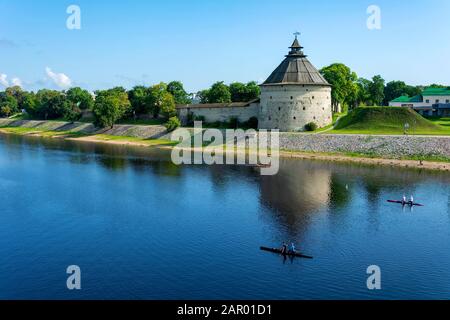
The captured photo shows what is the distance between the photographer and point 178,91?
4163 inches

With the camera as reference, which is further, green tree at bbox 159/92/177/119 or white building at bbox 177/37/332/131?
green tree at bbox 159/92/177/119

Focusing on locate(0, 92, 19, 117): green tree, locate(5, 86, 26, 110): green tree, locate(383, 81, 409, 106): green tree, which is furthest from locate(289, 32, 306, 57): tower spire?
locate(5, 86, 26, 110): green tree

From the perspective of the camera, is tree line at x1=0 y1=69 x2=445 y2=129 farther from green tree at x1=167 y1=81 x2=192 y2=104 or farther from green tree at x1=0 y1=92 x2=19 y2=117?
green tree at x1=0 y1=92 x2=19 y2=117

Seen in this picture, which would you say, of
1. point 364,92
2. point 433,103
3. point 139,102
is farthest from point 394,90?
point 139,102

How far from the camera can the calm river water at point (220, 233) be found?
21.8m

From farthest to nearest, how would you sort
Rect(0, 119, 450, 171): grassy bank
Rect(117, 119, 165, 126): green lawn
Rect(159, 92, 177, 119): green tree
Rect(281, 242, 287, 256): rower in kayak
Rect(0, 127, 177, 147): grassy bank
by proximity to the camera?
Rect(117, 119, 165, 126): green lawn → Rect(159, 92, 177, 119): green tree → Rect(0, 127, 177, 147): grassy bank → Rect(0, 119, 450, 171): grassy bank → Rect(281, 242, 287, 256): rower in kayak

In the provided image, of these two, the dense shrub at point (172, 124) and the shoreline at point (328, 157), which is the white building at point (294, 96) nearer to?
the shoreline at point (328, 157)

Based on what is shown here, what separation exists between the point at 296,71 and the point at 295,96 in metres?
4.19

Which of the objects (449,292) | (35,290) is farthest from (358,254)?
(35,290)

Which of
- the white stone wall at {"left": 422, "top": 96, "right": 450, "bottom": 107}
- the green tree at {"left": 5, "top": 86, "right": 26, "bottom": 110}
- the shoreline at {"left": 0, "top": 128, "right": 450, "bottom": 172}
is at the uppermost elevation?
the green tree at {"left": 5, "top": 86, "right": 26, "bottom": 110}

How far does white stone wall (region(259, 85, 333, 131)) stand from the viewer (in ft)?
248

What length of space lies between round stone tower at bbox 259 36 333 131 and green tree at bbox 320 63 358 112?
26.9 ft

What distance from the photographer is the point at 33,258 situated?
25.0m
